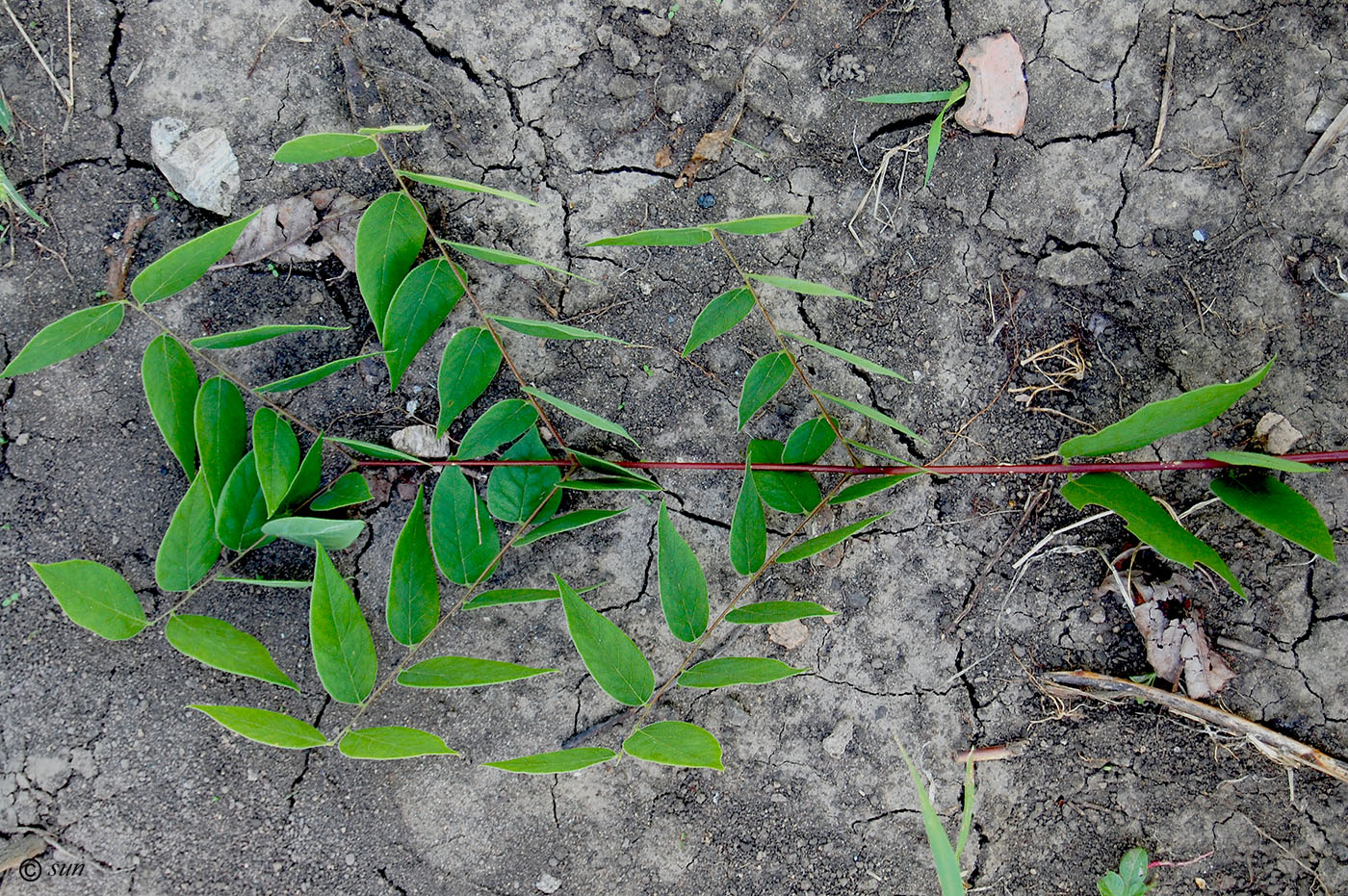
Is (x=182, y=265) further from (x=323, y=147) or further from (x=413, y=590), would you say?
(x=413, y=590)

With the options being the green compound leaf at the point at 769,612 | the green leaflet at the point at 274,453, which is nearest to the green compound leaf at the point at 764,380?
the green compound leaf at the point at 769,612

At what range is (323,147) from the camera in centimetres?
157

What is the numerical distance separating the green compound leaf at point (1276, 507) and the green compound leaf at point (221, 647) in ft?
6.88

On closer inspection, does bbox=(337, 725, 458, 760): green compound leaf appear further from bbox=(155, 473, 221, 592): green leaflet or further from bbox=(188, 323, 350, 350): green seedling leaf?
bbox=(188, 323, 350, 350): green seedling leaf

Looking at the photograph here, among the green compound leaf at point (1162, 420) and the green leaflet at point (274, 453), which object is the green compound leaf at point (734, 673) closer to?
the green compound leaf at point (1162, 420)

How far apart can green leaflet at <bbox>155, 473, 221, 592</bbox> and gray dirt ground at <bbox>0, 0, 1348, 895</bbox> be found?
23cm

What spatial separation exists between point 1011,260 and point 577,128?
3.81ft

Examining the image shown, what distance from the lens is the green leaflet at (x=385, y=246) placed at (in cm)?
171

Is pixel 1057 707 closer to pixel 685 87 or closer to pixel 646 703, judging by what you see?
pixel 646 703

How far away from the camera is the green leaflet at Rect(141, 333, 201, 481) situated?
68.9 inches

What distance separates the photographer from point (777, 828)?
2.18 meters

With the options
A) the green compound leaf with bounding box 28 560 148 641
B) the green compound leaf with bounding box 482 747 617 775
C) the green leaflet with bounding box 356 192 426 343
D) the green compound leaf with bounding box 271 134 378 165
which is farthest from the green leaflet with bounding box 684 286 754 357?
the green compound leaf with bounding box 28 560 148 641

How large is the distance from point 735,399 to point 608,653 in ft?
2.66

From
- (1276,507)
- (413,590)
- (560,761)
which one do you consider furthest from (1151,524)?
(413,590)
